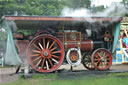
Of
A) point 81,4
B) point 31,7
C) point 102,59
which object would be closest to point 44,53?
point 102,59

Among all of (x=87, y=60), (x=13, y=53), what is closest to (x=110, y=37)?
(x=87, y=60)

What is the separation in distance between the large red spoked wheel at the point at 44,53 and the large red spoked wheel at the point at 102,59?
154 cm

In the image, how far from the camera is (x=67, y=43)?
812 cm

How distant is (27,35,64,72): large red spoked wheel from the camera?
7.61 metres

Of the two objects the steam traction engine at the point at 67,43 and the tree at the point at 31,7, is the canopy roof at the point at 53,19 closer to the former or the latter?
the steam traction engine at the point at 67,43

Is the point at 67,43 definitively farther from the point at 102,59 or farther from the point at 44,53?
the point at 102,59

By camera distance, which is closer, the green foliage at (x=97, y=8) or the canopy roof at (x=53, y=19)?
the canopy roof at (x=53, y=19)

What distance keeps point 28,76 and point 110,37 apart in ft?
12.7

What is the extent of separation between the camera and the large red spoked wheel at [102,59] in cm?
818

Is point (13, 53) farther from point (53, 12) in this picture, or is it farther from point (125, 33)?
point (53, 12)

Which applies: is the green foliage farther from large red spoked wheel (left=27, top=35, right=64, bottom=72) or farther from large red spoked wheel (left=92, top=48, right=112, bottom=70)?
large red spoked wheel (left=27, top=35, right=64, bottom=72)

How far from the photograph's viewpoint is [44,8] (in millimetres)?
14664

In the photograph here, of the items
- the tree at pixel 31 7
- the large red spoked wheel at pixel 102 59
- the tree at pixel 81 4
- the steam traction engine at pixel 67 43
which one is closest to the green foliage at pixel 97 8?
the tree at pixel 81 4

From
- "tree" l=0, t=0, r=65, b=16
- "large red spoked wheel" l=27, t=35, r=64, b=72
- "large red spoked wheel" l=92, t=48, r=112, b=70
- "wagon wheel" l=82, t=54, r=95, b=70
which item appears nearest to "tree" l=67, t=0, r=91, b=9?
"tree" l=0, t=0, r=65, b=16
